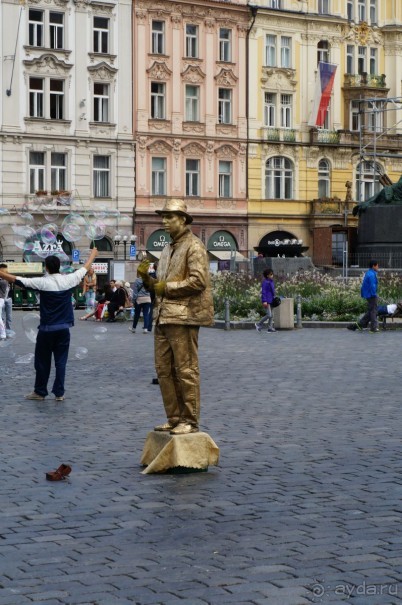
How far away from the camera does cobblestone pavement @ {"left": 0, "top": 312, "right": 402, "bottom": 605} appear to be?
5797mm

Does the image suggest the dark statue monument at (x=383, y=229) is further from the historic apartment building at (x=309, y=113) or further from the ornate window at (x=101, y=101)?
the ornate window at (x=101, y=101)

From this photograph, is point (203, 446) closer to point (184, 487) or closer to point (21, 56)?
point (184, 487)

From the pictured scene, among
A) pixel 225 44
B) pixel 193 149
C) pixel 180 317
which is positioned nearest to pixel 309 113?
pixel 225 44

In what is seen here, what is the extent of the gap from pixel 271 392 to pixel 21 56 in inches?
1541

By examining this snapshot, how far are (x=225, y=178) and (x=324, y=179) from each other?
605 cm

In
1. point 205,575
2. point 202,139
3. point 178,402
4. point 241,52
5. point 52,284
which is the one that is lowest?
point 205,575

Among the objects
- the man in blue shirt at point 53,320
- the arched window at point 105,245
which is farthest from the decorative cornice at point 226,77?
the man in blue shirt at point 53,320

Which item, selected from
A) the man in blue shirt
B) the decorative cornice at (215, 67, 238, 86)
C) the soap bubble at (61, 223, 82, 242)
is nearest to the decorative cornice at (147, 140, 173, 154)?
the decorative cornice at (215, 67, 238, 86)

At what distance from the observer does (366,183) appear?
62.5 m

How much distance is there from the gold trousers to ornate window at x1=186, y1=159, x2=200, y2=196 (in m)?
48.0

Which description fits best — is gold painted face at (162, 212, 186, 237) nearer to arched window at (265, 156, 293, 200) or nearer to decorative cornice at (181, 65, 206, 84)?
decorative cornice at (181, 65, 206, 84)

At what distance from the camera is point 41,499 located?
309 inches

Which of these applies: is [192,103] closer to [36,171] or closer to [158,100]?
[158,100]

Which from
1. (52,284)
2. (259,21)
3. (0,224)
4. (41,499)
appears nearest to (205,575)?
(41,499)
